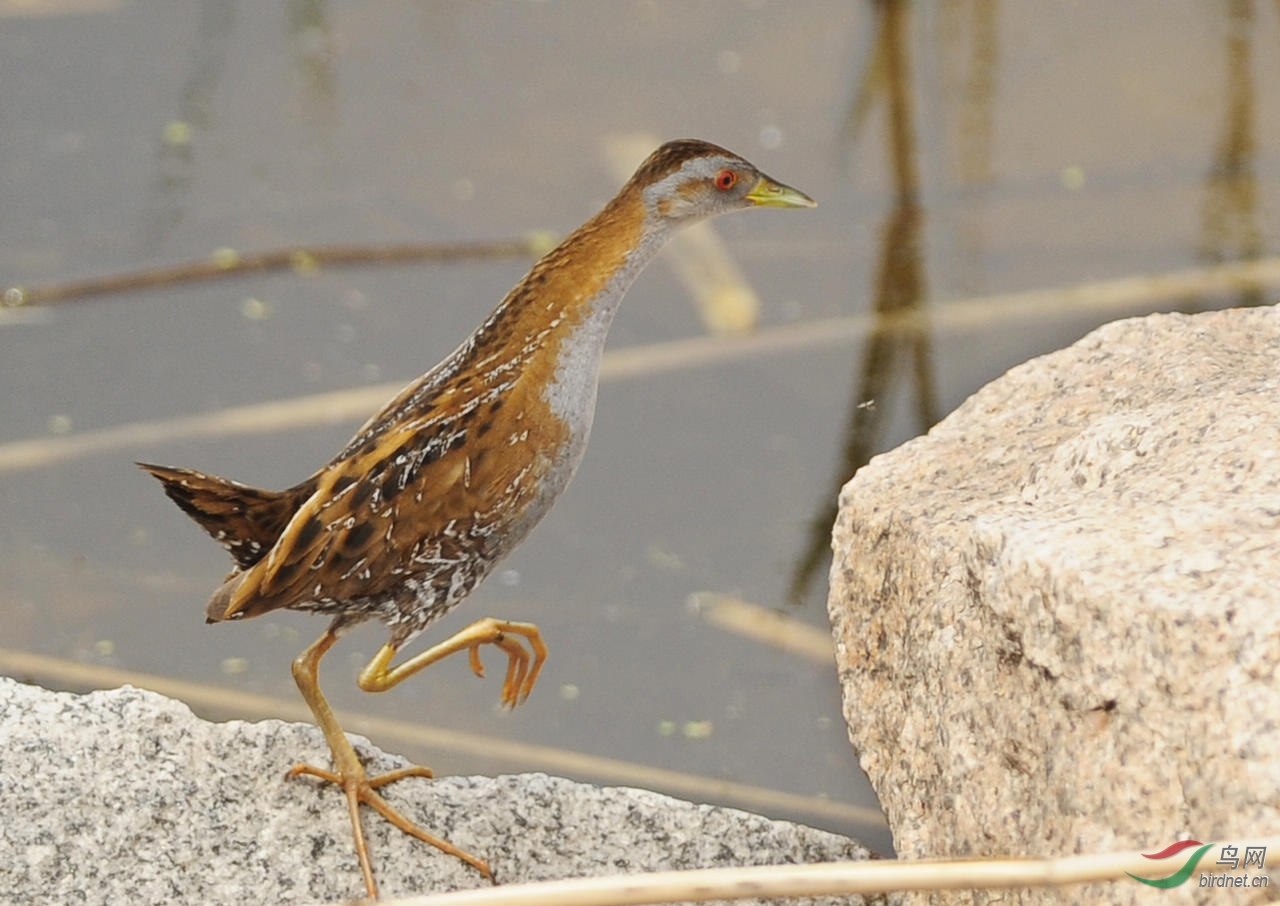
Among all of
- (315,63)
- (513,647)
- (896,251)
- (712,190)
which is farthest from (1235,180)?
(513,647)

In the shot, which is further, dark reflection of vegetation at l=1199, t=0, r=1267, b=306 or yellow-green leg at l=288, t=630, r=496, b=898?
dark reflection of vegetation at l=1199, t=0, r=1267, b=306

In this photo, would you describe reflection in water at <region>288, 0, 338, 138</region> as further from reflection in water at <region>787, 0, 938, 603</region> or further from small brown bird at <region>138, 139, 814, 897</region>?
small brown bird at <region>138, 139, 814, 897</region>

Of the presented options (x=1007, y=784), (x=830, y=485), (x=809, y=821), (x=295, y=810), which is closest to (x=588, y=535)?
(x=830, y=485)

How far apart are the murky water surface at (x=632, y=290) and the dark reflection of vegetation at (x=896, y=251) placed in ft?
0.04

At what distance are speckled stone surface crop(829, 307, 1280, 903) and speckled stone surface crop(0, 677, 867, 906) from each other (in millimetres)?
371

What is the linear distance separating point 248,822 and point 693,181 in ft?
3.66

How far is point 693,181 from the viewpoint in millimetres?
2645

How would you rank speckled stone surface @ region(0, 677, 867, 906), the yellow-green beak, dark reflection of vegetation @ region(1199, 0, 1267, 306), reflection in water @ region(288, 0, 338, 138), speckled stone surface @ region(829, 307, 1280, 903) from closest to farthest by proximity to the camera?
speckled stone surface @ region(829, 307, 1280, 903)
speckled stone surface @ region(0, 677, 867, 906)
the yellow-green beak
dark reflection of vegetation @ region(1199, 0, 1267, 306)
reflection in water @ region(288, 0, 338, 138)

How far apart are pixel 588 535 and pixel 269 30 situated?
8.68ft

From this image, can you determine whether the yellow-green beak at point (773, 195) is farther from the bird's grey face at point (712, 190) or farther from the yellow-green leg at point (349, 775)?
the yellow-green leg at point (349, 775)

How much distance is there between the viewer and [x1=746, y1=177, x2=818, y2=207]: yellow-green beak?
277cm

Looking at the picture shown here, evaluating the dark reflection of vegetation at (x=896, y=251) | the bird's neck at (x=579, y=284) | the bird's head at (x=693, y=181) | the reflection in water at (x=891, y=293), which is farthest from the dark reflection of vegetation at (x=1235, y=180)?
the bird's neck at (x=579, y=284)

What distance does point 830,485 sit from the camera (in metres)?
4.68

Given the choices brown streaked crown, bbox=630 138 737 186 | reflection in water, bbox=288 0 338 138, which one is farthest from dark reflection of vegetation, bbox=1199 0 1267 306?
brown streaked crown, bbox=630 138 737 186
